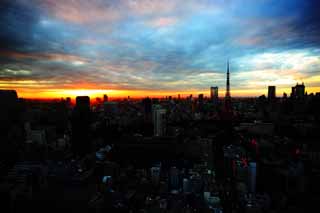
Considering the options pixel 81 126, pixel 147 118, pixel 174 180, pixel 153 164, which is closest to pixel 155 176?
pixel 174 180

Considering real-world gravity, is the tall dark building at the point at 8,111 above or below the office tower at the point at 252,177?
above

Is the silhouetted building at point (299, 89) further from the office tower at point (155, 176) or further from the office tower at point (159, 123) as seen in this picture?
the office tower at point (159, 123)

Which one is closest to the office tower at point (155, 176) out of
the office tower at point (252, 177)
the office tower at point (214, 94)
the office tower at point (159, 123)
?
the office tower at point (252, 177)

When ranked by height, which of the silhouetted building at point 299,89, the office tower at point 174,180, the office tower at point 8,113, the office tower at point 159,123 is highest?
the silhouetted building at point 299,89

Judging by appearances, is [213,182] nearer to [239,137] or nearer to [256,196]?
[256,196]

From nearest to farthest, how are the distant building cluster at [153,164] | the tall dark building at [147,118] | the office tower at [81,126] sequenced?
1. the distant building cluster at [153,164]
2. the office tower at [81,126]
3. the tall dark building at [147,118]

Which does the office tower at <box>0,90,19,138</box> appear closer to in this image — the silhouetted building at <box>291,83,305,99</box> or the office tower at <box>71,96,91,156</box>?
the office tower at <box>71,96,91,156</box>

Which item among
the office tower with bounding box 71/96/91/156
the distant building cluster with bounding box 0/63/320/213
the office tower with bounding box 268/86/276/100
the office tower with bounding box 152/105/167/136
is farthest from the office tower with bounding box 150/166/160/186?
the office tower with bounding box 268/86/276/100

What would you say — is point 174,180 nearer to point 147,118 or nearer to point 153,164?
point 153,164

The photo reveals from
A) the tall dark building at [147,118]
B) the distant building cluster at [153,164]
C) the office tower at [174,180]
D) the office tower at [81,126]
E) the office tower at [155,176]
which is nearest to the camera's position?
the distant building cluster at [153,164]
